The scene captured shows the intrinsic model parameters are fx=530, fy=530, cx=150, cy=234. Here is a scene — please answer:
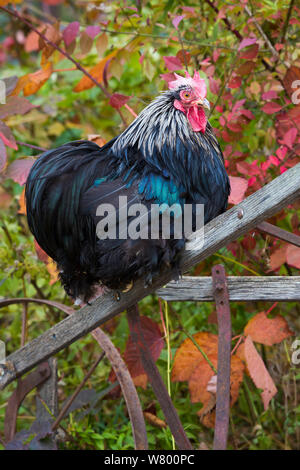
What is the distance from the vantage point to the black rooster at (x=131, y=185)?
4.62ft

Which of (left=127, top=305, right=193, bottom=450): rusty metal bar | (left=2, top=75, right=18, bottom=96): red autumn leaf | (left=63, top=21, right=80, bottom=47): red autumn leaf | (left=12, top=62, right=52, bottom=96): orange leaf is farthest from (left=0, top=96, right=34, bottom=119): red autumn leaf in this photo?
(left=127, top=305, right=193, bottom=450): rusty metal bar

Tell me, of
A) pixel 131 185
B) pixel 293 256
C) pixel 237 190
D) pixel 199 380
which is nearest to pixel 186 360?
pixel 199 380

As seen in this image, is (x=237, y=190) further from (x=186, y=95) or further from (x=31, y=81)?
(x=31, y=81)

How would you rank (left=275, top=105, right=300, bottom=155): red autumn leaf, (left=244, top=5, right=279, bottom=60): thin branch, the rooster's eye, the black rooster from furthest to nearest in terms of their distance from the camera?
(left=244, top=5, right=279, bottom=60): thin branch, (left=275, top=105, right=300, bottom=155): red autumn leaf, the rooster's eye, the black rooster

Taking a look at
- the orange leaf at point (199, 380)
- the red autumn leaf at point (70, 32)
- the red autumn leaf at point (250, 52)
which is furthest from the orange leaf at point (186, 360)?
the red autumn leaf at point (70, 32)

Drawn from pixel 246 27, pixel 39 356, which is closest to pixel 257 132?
pixel 246 27

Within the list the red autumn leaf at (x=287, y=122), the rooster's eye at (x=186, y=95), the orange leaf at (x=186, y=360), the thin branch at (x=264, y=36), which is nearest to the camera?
the rooster's eye at (x=186, y=95)

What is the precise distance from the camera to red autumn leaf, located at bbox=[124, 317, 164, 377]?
72.0 inches

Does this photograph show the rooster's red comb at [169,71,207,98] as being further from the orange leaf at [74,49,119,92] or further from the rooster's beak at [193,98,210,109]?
the orange leaf at [74,49,119,92]

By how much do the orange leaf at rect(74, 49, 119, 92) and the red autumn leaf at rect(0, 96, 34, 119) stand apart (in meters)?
0.49

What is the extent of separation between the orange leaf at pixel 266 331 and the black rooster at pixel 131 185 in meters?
0.45

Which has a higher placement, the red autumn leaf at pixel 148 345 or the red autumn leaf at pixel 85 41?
the red autumn leaf at pixel 85 41

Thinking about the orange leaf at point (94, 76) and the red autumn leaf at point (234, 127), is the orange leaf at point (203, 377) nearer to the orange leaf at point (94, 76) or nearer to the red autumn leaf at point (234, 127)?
the red autumn leaf at point (234, 127)

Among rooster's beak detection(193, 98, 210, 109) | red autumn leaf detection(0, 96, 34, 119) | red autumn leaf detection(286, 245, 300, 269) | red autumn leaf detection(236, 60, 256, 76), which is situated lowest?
red autumn leaf detection(286, 245, 300, 269)
